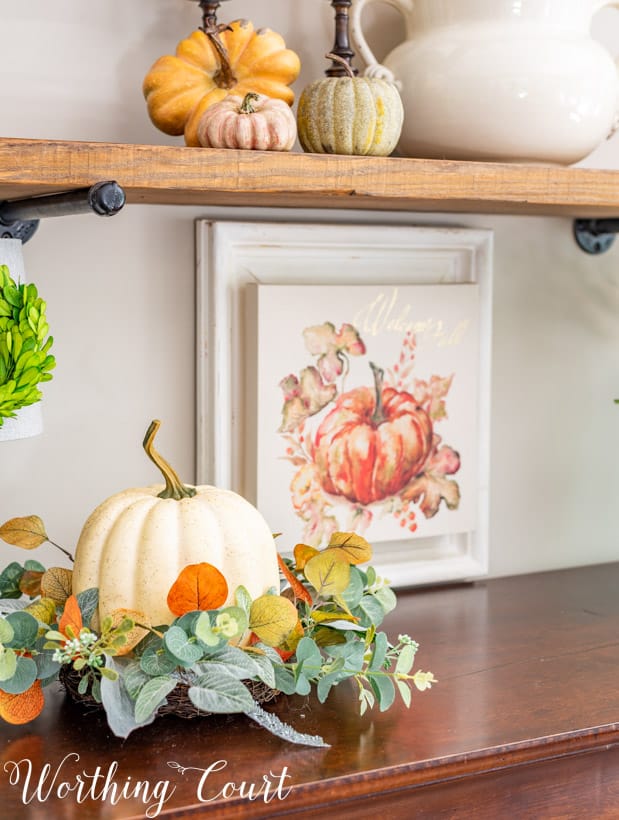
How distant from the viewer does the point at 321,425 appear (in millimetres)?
1172

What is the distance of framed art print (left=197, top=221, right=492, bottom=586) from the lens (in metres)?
1.12

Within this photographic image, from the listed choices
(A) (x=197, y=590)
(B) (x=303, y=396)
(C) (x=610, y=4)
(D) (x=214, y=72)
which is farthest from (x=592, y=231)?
(A) (x=197, y=590)

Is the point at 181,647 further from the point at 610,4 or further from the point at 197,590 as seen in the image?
the point at 610,4

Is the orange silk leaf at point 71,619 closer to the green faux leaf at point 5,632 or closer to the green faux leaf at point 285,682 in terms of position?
the green faux leaf at point 5,632

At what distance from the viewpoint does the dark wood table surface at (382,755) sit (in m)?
0.73

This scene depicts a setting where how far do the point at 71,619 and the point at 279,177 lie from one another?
38 cm

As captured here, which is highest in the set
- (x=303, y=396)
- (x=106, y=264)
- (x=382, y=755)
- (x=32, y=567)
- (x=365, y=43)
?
(x=365, y=43)

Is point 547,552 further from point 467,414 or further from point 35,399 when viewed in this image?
point 35,399

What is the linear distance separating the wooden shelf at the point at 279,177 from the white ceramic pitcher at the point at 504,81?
0.18 feet

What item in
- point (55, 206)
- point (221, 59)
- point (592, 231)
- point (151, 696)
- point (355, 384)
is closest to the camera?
point (151, 696)

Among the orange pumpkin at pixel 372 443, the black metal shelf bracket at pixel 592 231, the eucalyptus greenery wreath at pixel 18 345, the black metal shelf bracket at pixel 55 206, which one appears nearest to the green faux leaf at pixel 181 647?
the eucalyptus greenery wreath at pixel 18 345

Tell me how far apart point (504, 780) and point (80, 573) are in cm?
37

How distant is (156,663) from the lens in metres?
0.79

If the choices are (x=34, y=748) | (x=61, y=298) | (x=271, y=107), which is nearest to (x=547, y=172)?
(x=271, y=107)
